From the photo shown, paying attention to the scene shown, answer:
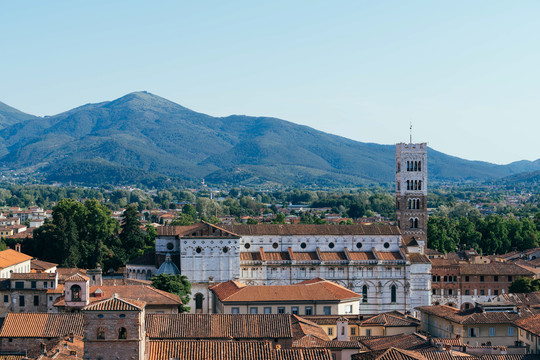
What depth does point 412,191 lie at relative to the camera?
10012cm

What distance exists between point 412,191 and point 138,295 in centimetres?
4690

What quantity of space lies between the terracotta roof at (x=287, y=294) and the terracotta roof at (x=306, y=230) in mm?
15444

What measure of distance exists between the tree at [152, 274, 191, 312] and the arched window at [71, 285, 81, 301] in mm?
10447

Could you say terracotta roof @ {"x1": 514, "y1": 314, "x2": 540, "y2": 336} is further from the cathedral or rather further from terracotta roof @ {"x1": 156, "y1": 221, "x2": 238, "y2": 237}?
terracotta roof @ {"x1": 156, "y1": 221, "x2": 238, "y2": 237}

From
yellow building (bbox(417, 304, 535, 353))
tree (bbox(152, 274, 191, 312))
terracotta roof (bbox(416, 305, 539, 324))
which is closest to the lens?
yellow building (bbox(417, 304, 535, 353))

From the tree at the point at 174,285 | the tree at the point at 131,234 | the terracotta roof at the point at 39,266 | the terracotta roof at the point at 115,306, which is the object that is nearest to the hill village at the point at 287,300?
the terracotta roof at the point at 115,306

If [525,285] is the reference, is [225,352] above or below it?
above

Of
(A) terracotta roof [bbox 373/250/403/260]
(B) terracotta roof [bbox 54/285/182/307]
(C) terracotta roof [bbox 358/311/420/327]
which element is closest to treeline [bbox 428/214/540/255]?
(A) terracotta roof [bbox 373/250/403/260]

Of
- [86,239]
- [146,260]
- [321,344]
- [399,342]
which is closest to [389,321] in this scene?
[399,342]

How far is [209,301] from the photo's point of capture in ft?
249

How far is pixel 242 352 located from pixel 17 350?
14.3m

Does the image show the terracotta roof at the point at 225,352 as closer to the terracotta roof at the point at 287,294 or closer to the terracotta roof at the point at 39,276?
the terracotta roof at the point at 287,294

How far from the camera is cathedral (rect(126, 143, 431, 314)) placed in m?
78.1

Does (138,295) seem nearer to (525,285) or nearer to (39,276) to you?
(39,276)
